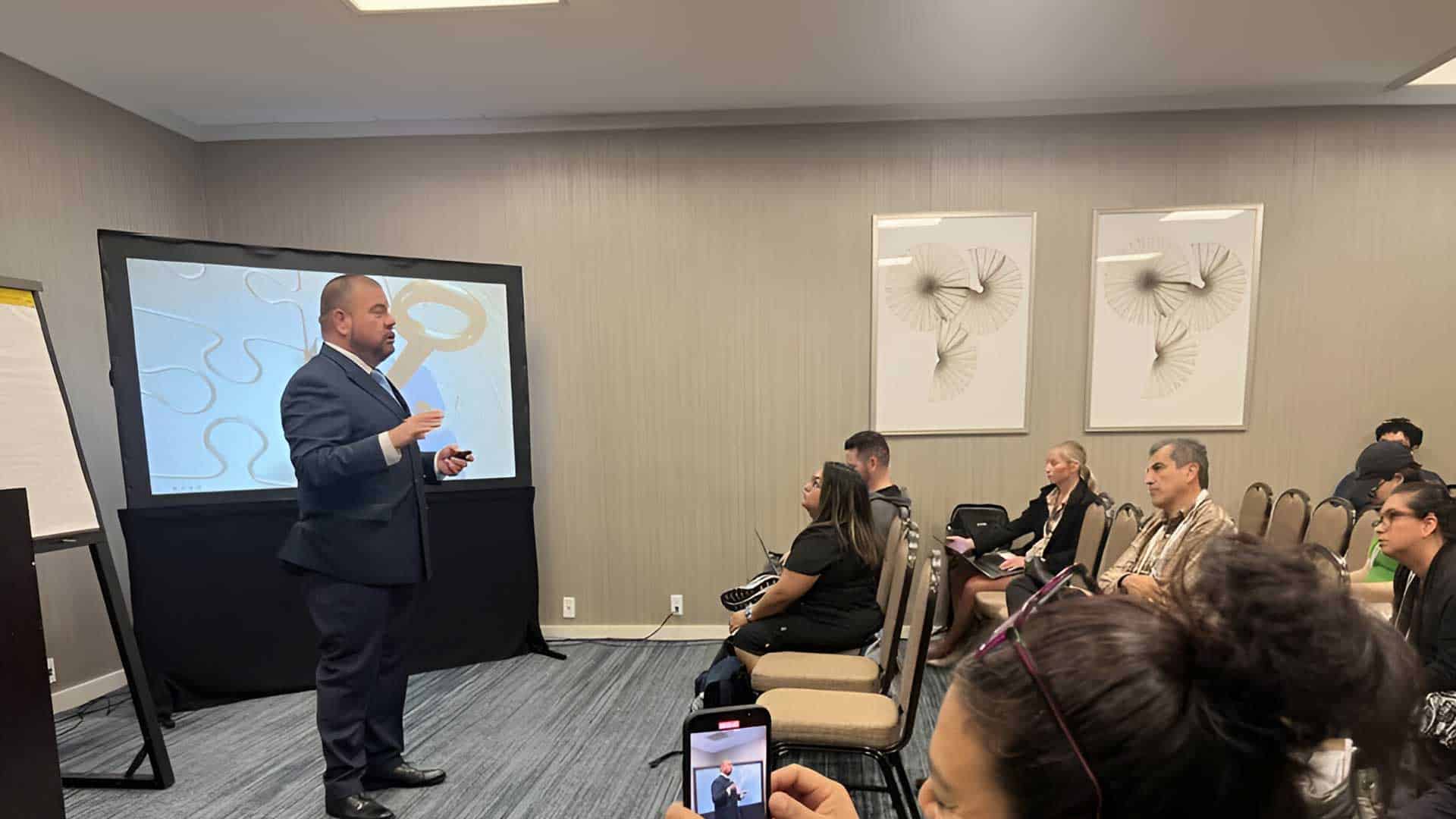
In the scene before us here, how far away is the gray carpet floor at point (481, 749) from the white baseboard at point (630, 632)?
1.18 feet

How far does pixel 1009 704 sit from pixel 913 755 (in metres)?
2.34

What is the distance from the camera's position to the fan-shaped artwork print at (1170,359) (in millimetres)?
3582

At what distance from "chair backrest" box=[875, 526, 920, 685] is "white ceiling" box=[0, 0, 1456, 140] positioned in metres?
2.01

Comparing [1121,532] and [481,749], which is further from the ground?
[1121,532]

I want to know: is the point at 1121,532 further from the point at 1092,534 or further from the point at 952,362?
the point at 952,362

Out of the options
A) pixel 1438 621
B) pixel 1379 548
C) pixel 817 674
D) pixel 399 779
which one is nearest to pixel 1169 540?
pixel 1379 548

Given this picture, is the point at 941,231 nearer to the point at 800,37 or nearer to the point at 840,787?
the point at 800,37

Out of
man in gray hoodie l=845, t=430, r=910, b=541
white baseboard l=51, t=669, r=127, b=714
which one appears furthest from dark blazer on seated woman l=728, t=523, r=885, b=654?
white baseboard l=51, t=669, r=127, b=714

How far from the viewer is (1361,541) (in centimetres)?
260

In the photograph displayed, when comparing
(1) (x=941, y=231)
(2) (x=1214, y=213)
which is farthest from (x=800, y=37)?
(2) (x=1214, y=213)

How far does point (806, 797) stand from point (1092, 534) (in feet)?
8.14

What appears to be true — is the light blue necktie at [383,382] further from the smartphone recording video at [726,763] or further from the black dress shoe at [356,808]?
the smartphone recording video at [726,763]

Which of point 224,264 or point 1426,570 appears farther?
point 224,264

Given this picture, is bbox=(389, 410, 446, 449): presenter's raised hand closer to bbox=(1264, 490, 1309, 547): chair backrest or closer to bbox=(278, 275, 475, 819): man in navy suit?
bbox=(278, 275, 475, 819): man in navy suit
